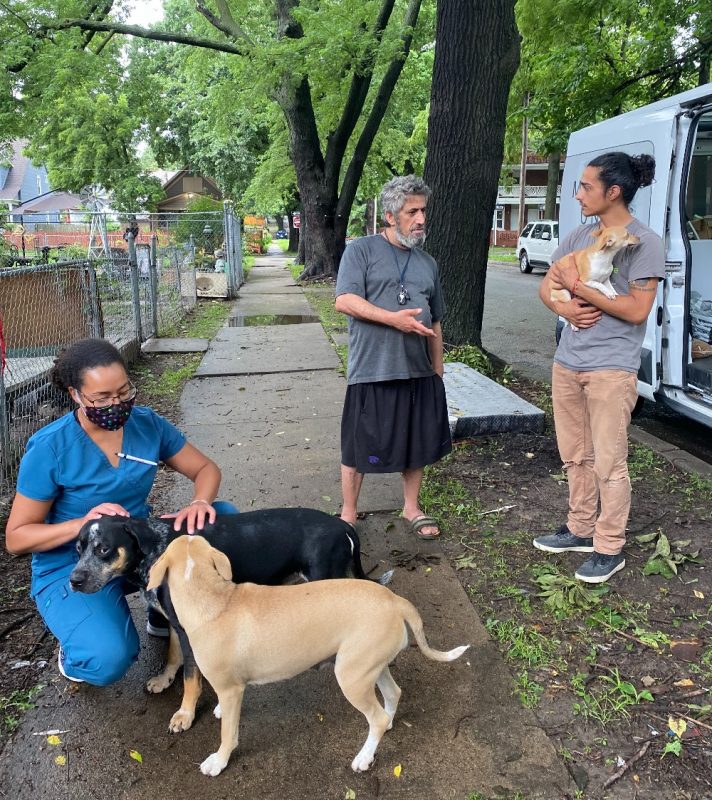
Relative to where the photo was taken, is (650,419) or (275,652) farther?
(650,419)

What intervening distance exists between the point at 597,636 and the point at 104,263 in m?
7.69

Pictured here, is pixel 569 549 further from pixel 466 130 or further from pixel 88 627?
pixel 466 130

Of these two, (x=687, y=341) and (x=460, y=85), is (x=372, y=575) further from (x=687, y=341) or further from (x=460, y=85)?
(x=460, y=85)

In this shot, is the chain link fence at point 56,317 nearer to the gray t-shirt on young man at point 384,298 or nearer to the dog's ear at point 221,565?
the gray t-shirt on young man at point 384,298

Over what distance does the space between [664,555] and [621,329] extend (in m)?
1.25

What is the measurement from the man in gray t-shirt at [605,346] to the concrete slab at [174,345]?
21.8 ft

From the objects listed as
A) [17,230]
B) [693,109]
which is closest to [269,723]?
[693,109]

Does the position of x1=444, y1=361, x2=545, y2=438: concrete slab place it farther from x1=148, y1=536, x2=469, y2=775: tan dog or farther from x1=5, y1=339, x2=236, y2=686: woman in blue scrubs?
x1=148, y1=536, x2=469, y2=775: tan dog

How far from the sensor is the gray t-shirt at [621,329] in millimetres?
3088

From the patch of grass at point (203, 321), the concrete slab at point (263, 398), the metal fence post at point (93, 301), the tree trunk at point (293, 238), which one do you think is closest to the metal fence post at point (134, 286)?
the patch of grass at point (203, 321)

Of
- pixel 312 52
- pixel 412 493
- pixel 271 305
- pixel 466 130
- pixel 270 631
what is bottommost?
pixel 271 305

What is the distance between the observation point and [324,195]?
1792cm

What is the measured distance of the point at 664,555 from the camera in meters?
3.52

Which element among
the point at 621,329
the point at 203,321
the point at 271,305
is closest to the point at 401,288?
the point at 621,329
